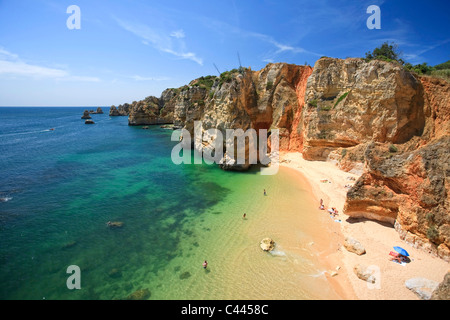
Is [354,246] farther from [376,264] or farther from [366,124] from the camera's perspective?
[366,124]

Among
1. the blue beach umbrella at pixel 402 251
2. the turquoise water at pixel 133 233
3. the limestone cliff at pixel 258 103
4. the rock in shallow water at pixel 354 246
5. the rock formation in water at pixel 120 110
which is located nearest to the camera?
the turquoise water at pixel 133 233

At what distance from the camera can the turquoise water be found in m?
9.69

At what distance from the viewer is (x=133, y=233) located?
13.5m

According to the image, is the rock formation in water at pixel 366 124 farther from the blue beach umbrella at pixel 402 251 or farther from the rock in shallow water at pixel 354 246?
the rock in shallow water at pixel 354 246

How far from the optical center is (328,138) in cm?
2531

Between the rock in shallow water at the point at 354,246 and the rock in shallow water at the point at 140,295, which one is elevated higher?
the rock in shallow water at the point at 354,246

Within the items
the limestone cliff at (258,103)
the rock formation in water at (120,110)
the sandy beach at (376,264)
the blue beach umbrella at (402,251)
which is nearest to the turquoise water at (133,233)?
the sandy beach at (376,264)

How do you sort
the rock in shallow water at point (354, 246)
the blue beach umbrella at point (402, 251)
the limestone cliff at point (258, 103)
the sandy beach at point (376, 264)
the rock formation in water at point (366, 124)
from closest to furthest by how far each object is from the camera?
1. the sandy beach at point (376, 264)
2. the blue beach umbrella at point (402, 251)
3. the rock formation in water at point (366, 124)
4. the rock in shallow water at point (354, 246)
5. the limestone cliff at point (258, 103)

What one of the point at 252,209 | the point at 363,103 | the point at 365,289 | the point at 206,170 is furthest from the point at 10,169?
the point at 363,103

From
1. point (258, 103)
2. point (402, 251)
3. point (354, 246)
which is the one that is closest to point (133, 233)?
point (354, 246)

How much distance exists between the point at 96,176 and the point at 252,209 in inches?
777

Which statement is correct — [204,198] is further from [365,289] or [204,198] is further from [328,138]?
[328,138]

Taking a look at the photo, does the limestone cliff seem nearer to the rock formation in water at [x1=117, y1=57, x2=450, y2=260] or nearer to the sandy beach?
the rock formation in water at [x1=117, y1=57, x2=450, y2=260]

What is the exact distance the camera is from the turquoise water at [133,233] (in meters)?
9.69
